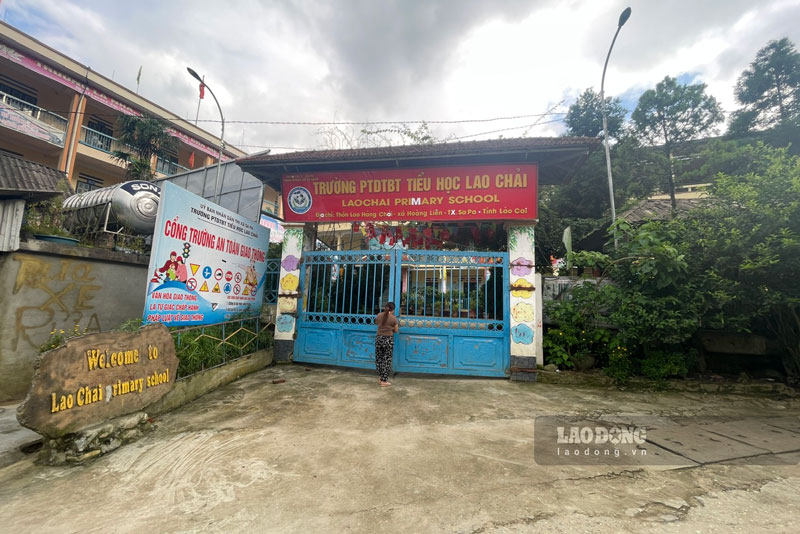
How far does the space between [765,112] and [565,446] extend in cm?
2314

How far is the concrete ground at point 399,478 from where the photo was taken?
2.20 meters

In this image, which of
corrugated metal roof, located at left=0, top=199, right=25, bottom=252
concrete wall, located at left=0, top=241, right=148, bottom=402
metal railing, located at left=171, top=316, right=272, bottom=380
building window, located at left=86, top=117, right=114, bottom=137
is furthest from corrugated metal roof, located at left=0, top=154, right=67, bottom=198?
building window, located at left=86, top=117, right=114, bottom=137

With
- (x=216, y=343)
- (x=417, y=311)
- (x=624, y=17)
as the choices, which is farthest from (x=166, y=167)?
(x=624, y=17)

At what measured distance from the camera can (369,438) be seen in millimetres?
3539

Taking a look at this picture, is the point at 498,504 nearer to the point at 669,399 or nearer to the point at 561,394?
the point at 561,394

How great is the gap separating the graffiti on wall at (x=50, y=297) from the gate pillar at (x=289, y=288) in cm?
322

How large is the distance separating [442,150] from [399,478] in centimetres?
561

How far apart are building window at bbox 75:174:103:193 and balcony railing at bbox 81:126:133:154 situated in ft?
5.81

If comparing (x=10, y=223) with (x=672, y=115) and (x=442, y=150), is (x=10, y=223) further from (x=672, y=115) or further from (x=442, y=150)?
(x=672, y=115)

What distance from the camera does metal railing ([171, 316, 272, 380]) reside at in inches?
188

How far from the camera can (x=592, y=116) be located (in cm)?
1819

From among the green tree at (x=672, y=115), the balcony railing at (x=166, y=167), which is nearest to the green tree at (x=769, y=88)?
the green tree at (x=672, y=115)

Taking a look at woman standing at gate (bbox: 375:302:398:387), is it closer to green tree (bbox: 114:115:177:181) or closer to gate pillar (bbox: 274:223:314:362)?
gate pillar (bbox: 274:223:314:362)

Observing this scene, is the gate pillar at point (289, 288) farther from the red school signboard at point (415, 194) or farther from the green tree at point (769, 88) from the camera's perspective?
the green tree at point (769, 88)
